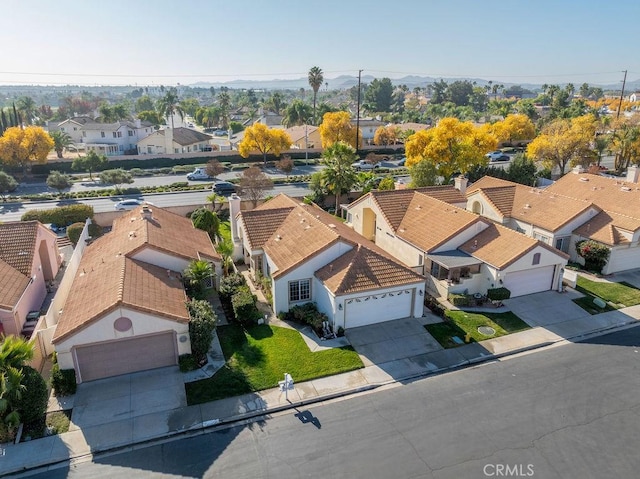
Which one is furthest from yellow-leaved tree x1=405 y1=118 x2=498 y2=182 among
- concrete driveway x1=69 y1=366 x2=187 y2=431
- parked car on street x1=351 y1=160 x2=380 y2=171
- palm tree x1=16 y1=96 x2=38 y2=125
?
palm tree x1=16 y1=96 x2=38 y2=125

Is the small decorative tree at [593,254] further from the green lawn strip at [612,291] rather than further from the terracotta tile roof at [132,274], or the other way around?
the terracotta tile roof at [132,274]

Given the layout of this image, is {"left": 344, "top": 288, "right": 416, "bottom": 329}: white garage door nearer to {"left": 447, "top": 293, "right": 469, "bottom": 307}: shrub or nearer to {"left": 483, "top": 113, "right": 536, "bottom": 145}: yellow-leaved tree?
{"left": 447, "top": 293, "right": 469, "bottom": 307}: shrub

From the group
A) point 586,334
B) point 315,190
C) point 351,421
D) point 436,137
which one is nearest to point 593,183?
point 436,137

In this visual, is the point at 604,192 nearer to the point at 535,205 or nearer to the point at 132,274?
the point at 535,205

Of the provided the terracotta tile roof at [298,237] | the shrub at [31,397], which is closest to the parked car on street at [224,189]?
the terracotta tile roof at [298,237]

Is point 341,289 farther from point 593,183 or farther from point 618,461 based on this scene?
point 593,183

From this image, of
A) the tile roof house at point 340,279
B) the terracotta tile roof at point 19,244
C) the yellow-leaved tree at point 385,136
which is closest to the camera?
the tile roof house at point 340,279
